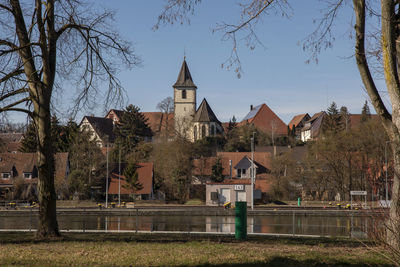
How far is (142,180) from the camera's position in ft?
219

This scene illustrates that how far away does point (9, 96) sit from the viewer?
13.5m

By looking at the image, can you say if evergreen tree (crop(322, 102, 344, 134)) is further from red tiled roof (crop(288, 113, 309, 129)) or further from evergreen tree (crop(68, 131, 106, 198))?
evergreen tree (crop(68, 131, 106, 198))

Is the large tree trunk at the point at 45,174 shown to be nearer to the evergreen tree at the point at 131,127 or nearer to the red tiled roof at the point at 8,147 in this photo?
the red tiled roof at the point at 8,147

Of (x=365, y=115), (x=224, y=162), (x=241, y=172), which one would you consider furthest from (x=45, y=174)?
(x=365, y=115)

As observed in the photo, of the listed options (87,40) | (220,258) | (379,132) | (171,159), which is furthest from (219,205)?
(220,258)

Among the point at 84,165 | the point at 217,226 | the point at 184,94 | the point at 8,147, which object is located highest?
the point at 184,94

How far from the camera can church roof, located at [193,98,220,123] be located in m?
116

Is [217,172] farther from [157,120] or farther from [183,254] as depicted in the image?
[157,120]

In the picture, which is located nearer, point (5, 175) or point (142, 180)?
point (142, 180)

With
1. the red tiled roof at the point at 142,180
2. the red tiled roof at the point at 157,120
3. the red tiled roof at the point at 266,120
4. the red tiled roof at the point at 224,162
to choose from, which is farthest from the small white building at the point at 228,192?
the red tiled roof at the point at 266,120

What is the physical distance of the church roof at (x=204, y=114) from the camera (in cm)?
11600

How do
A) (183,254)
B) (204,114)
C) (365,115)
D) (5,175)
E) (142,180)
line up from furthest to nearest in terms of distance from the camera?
(204,114) < (365,115) < (5,175) < (142,180) < (183,254)

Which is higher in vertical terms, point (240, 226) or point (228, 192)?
point (240, 226)

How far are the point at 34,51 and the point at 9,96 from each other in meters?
1.89
